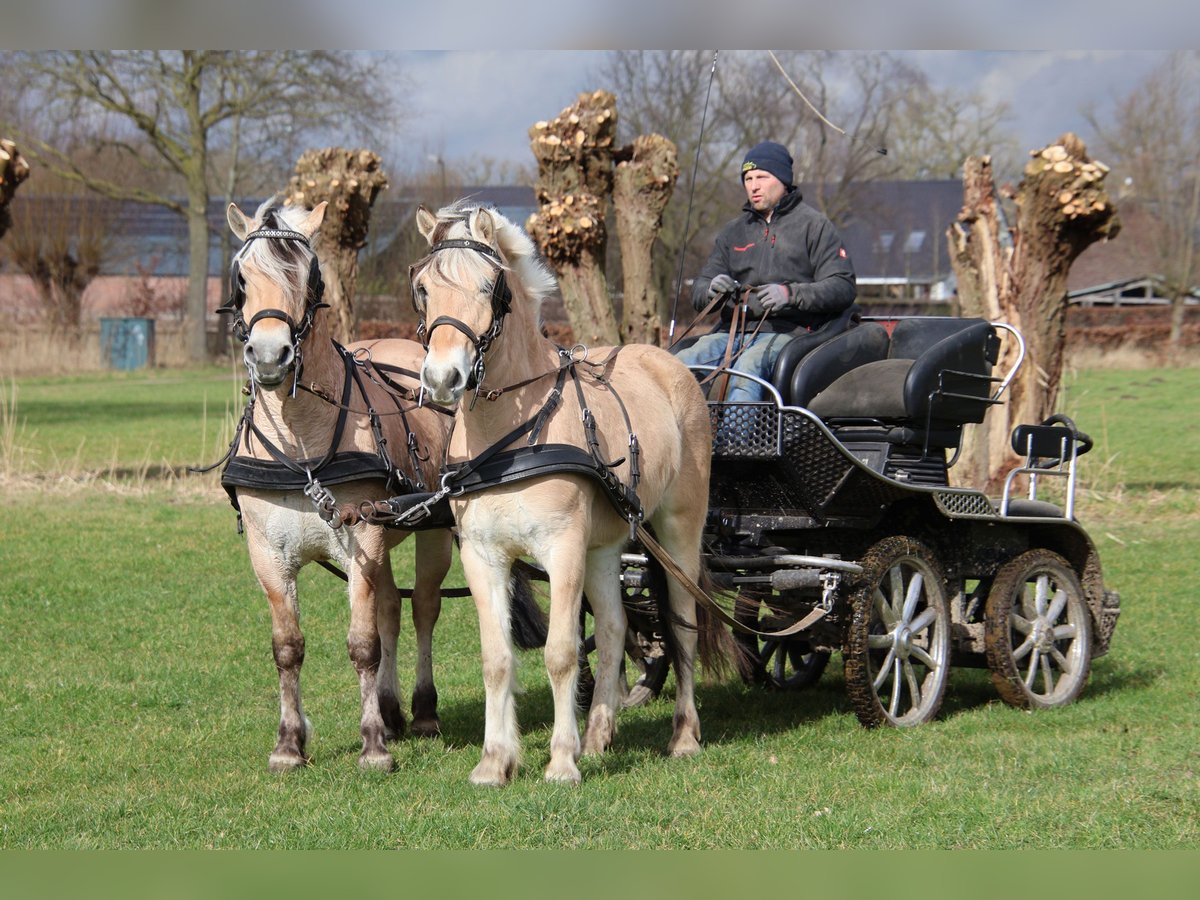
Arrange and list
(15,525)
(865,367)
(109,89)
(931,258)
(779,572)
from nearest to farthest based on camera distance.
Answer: (779,572) < (865,367) < (15,525) < (109,89) < (931,258)

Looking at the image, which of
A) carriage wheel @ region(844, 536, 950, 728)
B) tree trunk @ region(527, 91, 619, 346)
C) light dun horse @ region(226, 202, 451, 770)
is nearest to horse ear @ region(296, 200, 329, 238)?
light dun horse @ region(226, 202, 451, 770)

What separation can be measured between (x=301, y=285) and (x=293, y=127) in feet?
92.0

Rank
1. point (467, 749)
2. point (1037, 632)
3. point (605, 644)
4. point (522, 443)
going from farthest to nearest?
point (1037, 632), point (467, 749), point (605, 644), point (522, 443)

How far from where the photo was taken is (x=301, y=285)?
198 inches

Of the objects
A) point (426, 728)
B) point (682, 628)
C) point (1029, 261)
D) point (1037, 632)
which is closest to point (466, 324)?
point (682, 628)

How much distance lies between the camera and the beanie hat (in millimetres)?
6578

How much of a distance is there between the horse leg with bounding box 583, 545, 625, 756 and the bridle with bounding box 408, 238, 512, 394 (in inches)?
45.1

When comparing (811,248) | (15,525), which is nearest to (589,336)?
(15,525)

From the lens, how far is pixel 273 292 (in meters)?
4.92

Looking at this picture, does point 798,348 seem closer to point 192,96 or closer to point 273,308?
point 273,308

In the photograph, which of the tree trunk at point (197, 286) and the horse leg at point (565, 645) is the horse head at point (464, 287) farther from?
the tree trunk at point (197, 286)

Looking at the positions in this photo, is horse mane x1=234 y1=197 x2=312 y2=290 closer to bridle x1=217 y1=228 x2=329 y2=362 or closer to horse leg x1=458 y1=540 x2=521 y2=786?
bridle x1=217 y1=228 x2=329 y2=362

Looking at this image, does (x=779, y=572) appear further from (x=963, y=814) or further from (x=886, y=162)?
(x=886, y=162)

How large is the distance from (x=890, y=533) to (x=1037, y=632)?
92 cm
